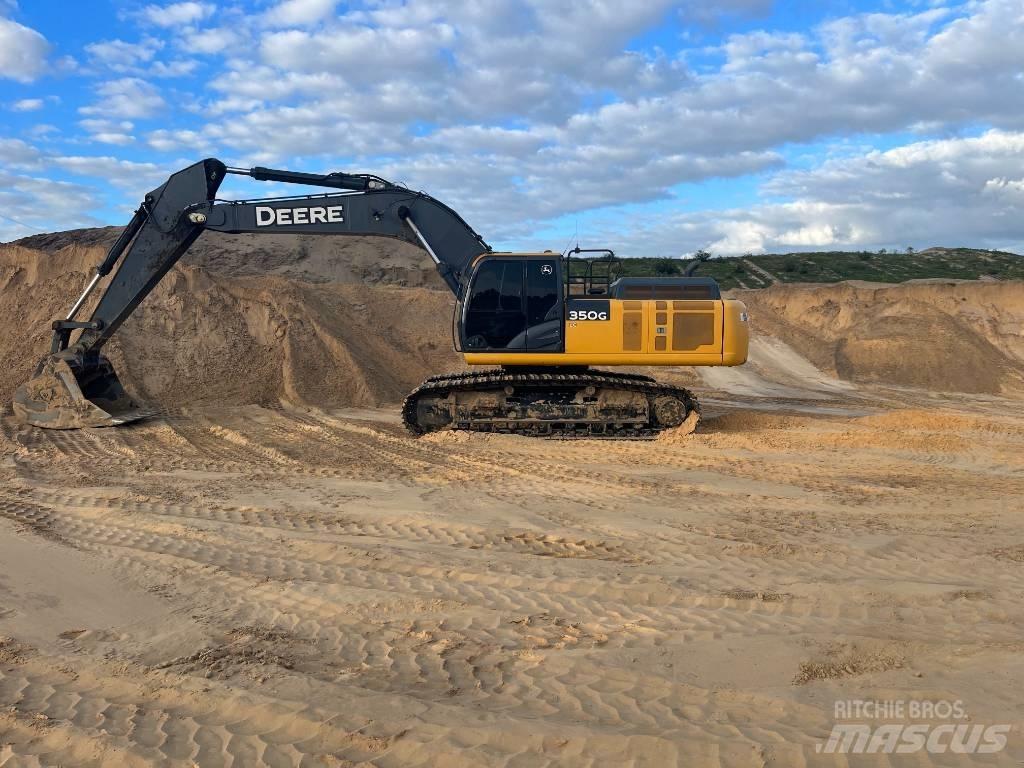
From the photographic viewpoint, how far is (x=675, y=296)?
10703mm

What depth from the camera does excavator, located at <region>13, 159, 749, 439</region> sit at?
1038 centimetres

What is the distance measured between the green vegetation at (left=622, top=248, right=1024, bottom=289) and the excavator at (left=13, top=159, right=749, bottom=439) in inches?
1037

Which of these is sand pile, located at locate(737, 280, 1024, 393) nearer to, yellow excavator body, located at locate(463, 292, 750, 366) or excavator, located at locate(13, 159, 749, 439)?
yellow excavator body, located at locate(463, 292, 750, 366)

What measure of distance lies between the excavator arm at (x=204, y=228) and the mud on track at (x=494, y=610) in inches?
128

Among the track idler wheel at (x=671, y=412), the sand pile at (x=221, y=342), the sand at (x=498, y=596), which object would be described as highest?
the sand pile at (x=221, y=342)

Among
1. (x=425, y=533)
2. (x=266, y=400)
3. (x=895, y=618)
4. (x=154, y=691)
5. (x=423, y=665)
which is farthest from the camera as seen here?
(x=266, y=400)

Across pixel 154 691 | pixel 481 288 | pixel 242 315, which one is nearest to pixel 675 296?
pixel 481 288

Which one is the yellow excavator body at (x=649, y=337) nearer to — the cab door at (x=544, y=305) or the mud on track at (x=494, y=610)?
the cab door at (x=544, y=305)

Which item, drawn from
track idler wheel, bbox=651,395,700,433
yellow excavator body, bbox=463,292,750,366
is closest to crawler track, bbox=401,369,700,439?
track idler wheel, bbox=651,395,700,433

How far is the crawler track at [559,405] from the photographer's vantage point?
1077 cm

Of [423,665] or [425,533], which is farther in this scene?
[425,533]

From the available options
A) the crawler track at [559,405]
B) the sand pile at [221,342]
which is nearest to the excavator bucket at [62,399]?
the sand pile at [221,342]

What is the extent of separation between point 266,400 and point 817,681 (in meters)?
13.6

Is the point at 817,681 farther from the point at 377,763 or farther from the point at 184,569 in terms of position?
the point at 184,569
